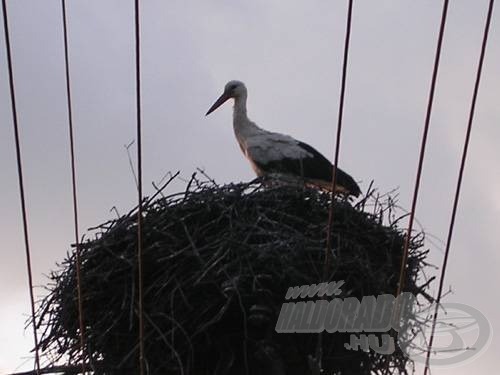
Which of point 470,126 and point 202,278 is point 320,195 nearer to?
point 202,278

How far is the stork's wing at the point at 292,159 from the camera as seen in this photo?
19.9ft

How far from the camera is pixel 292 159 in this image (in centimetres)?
622

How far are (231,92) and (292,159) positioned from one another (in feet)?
4.53

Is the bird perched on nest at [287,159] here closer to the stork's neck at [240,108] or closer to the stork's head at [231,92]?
the stork's neck at [240,108]

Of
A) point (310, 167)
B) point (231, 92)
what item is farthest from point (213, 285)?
point (231, 92)

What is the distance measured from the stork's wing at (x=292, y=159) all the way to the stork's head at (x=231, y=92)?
885mm

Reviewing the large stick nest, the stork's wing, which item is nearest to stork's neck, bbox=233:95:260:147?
the stork's wing

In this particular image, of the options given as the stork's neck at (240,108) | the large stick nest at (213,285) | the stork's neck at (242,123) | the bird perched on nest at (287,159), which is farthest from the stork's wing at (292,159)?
the large stick nest at (213,285)

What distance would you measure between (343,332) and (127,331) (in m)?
0.86

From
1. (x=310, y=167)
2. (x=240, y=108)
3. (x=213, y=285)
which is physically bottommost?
(x=213, y=285)

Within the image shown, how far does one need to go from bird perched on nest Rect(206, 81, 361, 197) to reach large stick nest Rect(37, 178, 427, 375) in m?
1.50

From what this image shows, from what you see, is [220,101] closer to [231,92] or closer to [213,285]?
[231,92]

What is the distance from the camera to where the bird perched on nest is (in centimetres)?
601

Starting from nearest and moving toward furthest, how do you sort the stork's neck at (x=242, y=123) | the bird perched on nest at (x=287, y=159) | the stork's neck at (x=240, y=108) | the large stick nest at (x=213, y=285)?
the large stick nest at (x=213, y=285) < the bird perched on nest at (x=287, y=159) < the stork's neck at (x=242, y=123) < the stork's neck at (x=240, y=108)
